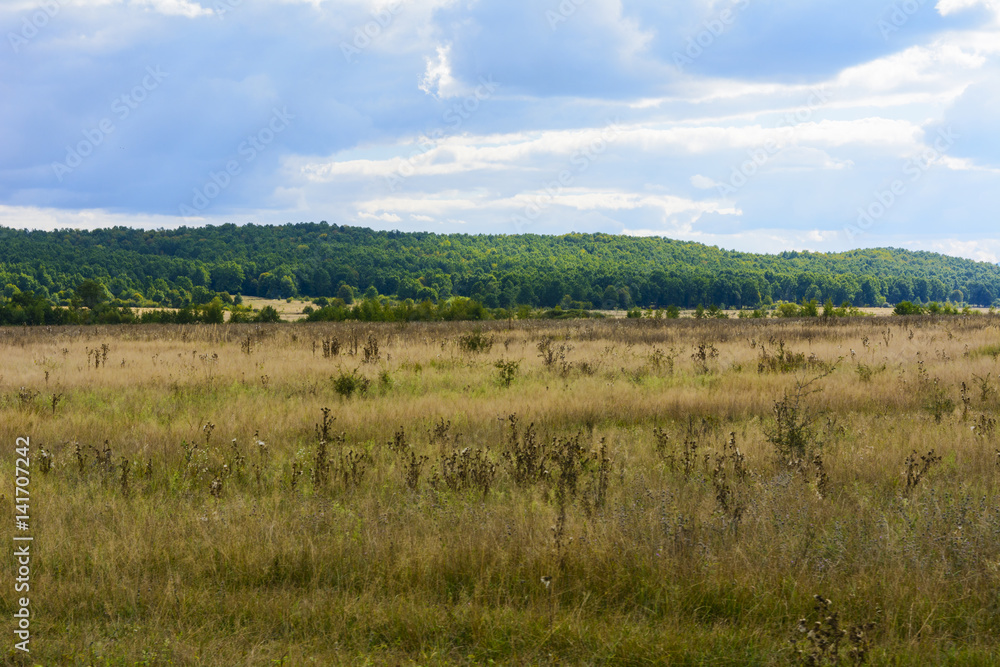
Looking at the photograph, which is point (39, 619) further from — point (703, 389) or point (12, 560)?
point (703, 389)

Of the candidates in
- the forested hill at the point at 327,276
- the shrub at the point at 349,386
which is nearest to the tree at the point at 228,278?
the forested hill at the point at 327,276

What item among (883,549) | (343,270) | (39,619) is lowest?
(39,619)

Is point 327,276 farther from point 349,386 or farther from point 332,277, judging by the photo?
point 349,386

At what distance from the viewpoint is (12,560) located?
4.74m

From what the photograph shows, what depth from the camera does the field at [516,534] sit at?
3752 millimetres

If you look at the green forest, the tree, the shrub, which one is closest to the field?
the shrub

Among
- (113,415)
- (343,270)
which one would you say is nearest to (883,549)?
(113,415)

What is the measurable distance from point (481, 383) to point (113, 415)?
7.12 meters

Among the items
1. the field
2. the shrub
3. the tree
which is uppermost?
the tree

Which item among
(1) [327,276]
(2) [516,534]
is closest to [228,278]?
(1) [327,276]

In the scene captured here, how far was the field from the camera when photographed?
148 inches

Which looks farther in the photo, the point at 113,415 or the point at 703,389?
the point at 703,389

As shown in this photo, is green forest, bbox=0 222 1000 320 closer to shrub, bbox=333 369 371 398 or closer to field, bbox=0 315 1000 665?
shrub, bbox=333 369 371 398

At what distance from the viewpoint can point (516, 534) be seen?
16.0 feet
